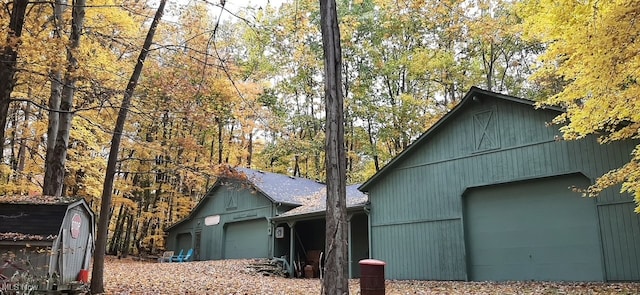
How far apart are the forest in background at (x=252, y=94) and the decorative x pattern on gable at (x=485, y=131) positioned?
2.51m

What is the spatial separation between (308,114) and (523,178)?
1977cm

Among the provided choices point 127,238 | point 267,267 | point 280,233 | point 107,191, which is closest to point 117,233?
point 127,238

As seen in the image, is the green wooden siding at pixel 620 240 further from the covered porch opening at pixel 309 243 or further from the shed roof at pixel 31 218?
the shed roof at pixel 31 218

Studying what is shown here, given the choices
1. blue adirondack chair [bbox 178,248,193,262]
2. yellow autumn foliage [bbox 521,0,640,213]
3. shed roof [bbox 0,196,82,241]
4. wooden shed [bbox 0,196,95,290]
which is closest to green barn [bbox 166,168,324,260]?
blue adirondack chair [bbox 178,248,193,262]

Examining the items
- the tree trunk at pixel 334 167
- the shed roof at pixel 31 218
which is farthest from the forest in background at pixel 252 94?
the tree trunk at pixel 334 167

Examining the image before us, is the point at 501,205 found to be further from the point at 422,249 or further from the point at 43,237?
the point at 43,237

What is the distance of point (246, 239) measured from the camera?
66.6 feet

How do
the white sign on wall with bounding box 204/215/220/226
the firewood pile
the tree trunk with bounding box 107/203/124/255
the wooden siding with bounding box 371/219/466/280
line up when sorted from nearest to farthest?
1. the wooden siding with bounding box 371/219/466/280
2. the firewood pile
3. the white sign on wall with bounding box 204/215/220/226
4. the tree trunk with bounding box 107/203/124/255

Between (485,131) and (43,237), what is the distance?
10.6m

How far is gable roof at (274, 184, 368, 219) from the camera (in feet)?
53.7

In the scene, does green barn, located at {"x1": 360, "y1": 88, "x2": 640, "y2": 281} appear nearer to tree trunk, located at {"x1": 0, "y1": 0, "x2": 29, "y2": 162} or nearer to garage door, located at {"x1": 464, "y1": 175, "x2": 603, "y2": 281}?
garage door, located at {"x1": 464, "y1": 175, "x2": 603, "y2": 281}

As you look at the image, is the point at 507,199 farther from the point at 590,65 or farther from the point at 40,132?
the point at 40,132

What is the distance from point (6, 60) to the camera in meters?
6.94

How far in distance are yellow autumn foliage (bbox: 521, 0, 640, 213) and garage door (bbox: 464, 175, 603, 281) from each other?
1785 mm
